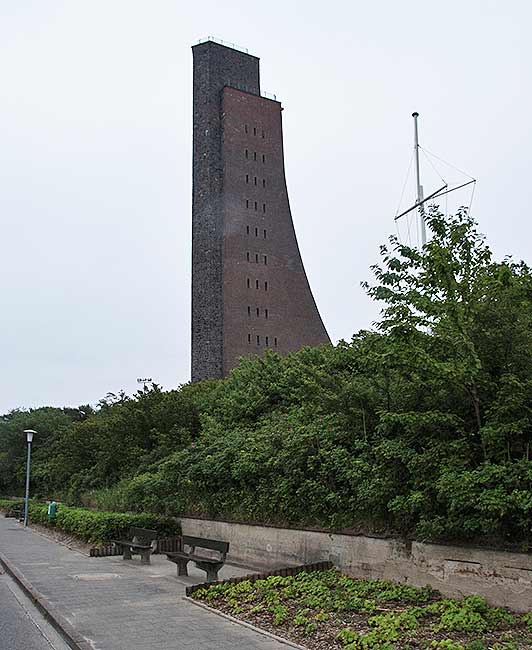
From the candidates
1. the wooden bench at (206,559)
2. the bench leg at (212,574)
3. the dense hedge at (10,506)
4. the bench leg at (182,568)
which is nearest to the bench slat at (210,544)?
the wooden bench at (206,559)

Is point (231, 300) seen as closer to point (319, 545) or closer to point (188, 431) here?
point (188, 431)

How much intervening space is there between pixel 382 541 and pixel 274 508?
3067 millimetres

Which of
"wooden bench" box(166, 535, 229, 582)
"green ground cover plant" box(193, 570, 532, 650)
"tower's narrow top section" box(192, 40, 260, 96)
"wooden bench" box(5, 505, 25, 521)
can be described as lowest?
"wooden bench" box(5, 505, 25, 521)

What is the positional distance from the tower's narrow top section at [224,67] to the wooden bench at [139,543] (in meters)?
45.8

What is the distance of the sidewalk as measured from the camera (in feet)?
23.2

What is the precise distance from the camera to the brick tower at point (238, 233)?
4906 cm

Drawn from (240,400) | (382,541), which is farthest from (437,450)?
(240,400)

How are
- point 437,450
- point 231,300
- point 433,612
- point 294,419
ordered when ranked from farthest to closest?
point 231,300
point 294,419
point 437,450
point 433,612

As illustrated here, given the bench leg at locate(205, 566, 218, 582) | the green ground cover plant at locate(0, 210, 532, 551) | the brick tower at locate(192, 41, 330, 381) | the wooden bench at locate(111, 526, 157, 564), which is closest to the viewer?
the green ground cover plant at locate(0, 210, 532, 551)

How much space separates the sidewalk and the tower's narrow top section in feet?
153

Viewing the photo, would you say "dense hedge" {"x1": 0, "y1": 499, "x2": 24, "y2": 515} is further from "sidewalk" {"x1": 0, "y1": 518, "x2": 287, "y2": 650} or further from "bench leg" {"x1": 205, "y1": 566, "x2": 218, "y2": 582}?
"bench leg" {"x1": 205, "y1": 566, "x2": 218, "y2": 582}

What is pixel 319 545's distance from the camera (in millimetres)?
10727

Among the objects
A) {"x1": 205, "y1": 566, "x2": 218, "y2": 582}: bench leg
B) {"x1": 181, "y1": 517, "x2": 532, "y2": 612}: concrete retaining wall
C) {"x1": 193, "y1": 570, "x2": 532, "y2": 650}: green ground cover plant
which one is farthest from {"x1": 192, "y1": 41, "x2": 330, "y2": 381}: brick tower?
{"x1": 193, "y1": 570, "x2": 532, "y2": 650}: green ground cover plant

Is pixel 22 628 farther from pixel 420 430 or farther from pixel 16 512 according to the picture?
pixel 16 512
